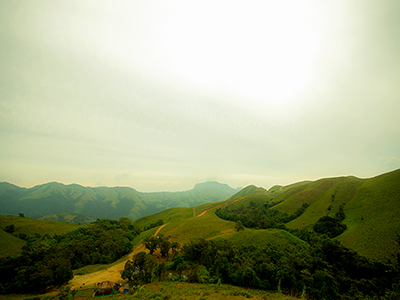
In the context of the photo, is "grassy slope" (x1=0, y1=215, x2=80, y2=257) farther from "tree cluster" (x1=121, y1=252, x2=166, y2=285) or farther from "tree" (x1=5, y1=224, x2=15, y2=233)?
"tree cluster" (x1=121, y1=252, x2=166, y2=285)

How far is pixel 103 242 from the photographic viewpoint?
180ft

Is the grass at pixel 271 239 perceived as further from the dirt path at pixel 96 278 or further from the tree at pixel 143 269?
the dirt path at pixel 96 278

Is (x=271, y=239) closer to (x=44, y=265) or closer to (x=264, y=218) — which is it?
(x=264, y=218)

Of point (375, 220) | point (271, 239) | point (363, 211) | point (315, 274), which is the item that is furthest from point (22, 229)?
point (363, 211)

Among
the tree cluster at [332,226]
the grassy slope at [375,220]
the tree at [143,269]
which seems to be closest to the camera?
the tree at [143,269]

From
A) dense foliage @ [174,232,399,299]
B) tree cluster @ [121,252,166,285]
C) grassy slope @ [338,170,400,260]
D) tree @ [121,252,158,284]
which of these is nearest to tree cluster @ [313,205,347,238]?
grassy slope @ [338,170,400,260]

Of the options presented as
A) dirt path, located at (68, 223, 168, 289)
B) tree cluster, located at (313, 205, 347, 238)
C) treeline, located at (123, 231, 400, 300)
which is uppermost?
treeline, located at (123, 231, 400, 300)

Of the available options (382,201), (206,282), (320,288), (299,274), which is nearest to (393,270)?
(320,288)

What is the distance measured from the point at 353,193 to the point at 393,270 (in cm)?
8172

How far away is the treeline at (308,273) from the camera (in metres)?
18.1

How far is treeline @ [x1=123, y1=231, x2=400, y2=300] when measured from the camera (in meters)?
18.1

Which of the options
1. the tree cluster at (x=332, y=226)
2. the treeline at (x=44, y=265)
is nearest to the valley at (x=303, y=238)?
the tree cluster at (x=332, y=226)

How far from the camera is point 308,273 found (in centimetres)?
1989

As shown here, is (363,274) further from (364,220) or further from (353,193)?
(353,193)
